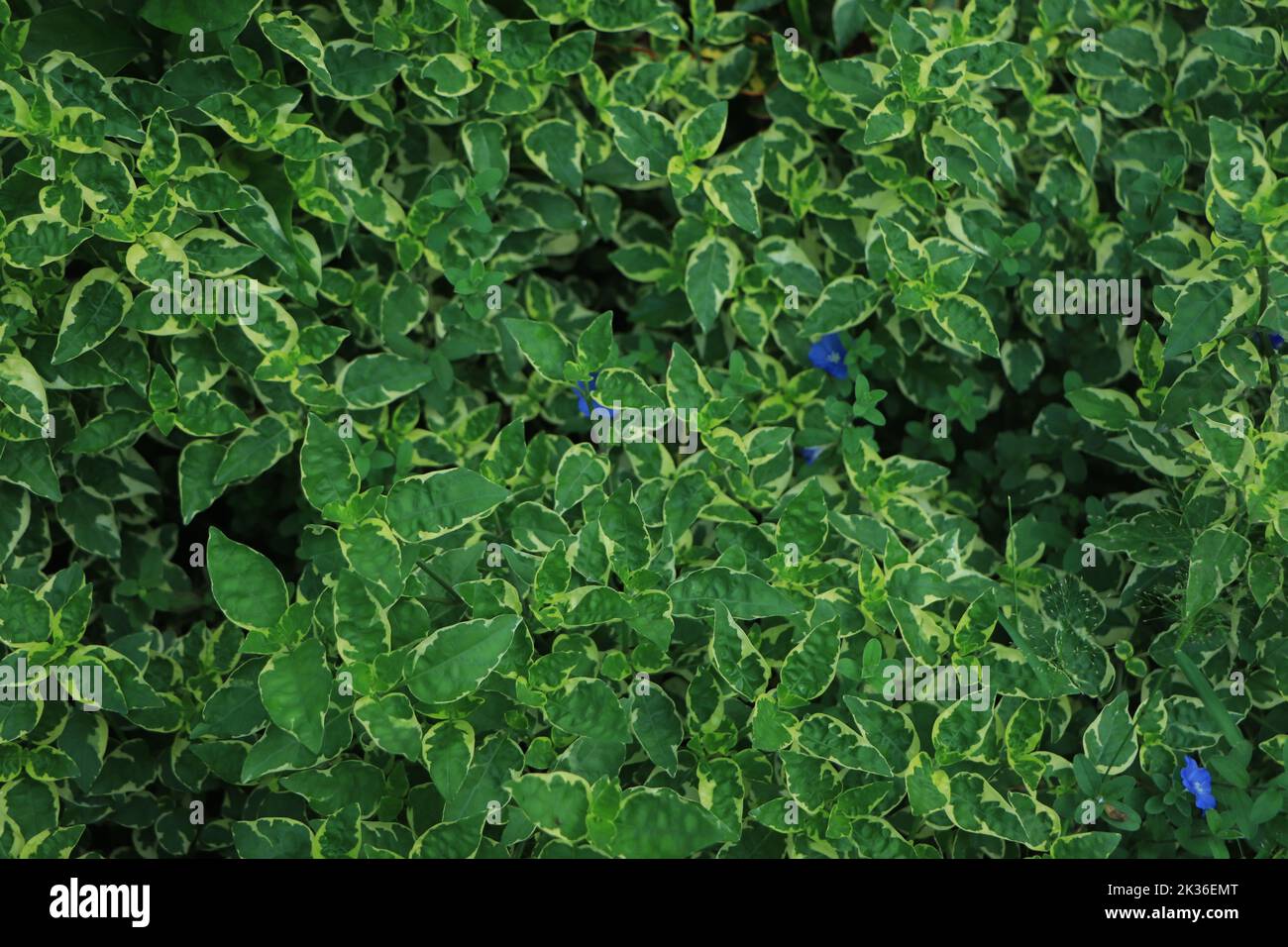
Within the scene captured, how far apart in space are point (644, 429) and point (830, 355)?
1.87 ft

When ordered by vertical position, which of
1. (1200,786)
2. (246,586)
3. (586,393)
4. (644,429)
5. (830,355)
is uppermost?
(830,355)

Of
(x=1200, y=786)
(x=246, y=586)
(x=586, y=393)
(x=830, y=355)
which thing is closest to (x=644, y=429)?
(x=586, y=393)

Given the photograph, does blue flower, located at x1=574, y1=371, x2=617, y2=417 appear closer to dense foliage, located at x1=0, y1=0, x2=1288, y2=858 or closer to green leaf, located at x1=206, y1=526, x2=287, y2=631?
dense foliage, located at x1=0, y1=0, x2=1288, y2=858

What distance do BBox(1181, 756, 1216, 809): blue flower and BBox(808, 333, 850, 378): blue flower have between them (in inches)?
44.5

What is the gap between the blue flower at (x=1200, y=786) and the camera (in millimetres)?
2414

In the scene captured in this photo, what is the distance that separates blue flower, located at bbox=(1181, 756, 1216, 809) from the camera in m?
2.41

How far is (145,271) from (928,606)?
1.77 meters

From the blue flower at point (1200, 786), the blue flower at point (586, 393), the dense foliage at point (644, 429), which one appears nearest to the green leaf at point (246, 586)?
the dense foliage at point (644, 429)

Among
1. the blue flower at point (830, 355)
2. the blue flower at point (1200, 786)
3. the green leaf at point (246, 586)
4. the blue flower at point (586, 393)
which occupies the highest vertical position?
the blue flower at point (830, 355)

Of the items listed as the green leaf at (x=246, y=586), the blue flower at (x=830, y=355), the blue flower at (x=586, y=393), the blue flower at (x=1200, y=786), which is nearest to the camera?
the green leaf at (x=246, y=586)

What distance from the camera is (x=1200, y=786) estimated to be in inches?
95.3

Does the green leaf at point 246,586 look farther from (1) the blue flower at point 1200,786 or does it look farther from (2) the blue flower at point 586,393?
(1) the blue flower at point 1200,786

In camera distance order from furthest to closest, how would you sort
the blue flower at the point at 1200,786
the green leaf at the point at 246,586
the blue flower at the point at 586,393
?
the blue flower at the point at 586,393 → the blue flower at the point at 1200,786 → the green leaf at the point at 246,586

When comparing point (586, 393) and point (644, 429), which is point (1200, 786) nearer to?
point (644, 429)
